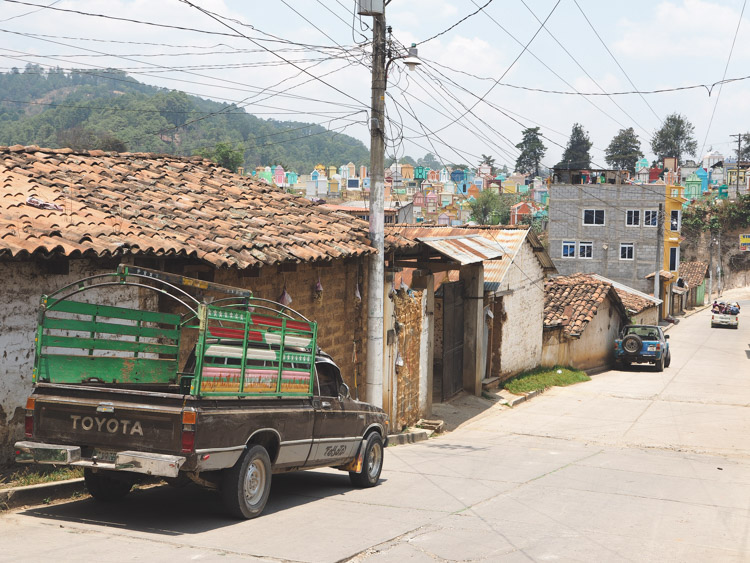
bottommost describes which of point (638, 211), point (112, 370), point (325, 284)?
point (112, 370)

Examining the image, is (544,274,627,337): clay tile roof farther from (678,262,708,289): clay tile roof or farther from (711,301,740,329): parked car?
(678,262,708,289): clay tile roof

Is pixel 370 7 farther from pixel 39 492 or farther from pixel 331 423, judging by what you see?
pixel 39 492

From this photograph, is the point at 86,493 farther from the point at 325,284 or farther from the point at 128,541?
the point at 325,284

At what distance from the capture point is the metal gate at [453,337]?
20797mm

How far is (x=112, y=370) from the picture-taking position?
347 inches

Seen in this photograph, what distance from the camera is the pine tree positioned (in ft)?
525

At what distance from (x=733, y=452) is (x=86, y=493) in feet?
45.0

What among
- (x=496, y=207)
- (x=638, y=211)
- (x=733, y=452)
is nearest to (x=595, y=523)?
(x=733, y=452)

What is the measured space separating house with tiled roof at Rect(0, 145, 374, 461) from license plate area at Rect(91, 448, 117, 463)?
180cm

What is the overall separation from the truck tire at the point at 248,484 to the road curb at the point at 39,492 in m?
1.89

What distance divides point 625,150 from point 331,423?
137133mm

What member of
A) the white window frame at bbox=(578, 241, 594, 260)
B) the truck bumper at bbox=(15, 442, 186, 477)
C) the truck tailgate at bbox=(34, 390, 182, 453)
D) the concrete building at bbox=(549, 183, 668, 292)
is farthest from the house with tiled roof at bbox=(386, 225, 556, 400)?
the white window frame at bbox=(578, 241, 594, 260)

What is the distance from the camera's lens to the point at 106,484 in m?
8.50

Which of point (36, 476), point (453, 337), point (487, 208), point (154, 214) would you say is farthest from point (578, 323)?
point (487, 208)
